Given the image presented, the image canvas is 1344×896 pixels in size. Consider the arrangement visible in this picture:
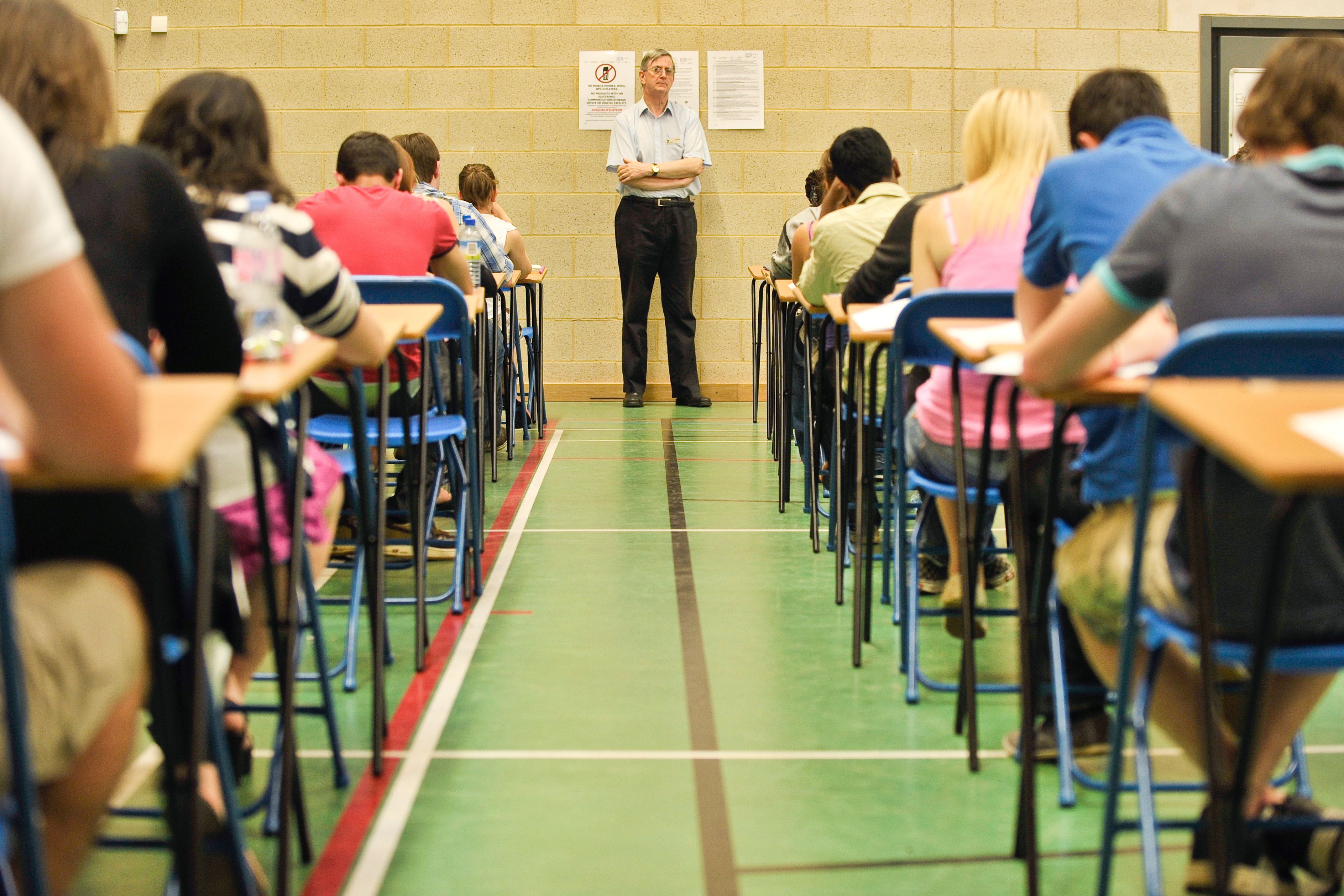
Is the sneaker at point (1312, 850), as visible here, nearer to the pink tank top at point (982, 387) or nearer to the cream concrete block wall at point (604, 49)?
the pink tank top at point (982, 387)

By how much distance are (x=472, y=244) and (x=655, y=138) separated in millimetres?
2303

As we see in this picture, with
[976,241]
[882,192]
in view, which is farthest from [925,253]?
[882,192]

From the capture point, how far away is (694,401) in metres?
7.22

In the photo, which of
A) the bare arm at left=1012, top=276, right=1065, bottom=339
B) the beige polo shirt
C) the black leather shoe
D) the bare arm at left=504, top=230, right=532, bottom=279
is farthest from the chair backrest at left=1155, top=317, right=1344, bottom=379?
the black leather shoe

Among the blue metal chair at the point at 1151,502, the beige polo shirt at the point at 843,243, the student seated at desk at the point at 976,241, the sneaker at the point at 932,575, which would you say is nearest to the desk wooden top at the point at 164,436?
the blue metal chair at the point at 1151,502

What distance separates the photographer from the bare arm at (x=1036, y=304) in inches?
78.2

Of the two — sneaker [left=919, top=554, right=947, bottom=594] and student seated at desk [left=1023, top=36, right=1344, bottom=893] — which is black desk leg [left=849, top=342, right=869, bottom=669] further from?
student seated at desk [left=1023, top=36, right=1344, bottom=893]

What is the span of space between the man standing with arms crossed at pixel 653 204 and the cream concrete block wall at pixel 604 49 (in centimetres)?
31

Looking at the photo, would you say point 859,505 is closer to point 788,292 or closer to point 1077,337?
point 1077,337

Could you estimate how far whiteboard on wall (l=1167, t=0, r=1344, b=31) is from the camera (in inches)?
286

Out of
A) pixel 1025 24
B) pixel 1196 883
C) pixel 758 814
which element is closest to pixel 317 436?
pixel 758 814

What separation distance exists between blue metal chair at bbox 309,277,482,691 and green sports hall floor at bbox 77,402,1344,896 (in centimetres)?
10

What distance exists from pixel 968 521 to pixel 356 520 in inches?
77.8

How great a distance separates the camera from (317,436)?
10.2 ft
